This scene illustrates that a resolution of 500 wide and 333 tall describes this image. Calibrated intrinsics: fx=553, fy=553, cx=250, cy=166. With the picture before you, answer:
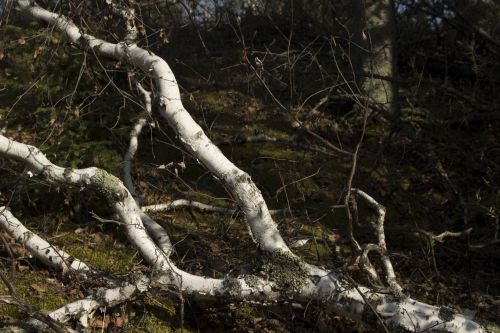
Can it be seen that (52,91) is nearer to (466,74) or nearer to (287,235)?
(287,235)

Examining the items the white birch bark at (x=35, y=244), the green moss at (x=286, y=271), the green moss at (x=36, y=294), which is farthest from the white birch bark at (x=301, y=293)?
the white birch bark at (x=35, y=244)

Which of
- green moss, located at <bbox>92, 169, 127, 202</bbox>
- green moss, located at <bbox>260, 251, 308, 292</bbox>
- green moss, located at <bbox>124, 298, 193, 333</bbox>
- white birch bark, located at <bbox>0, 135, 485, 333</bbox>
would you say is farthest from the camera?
green moss, located at <bbox>92, 169, 127, 202</bbox>

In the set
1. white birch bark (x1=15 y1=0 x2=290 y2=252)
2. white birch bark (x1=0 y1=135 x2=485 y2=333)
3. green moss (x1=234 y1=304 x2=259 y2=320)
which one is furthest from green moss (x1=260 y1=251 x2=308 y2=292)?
green moss (x1=234 y1=304 x2=259 y2=320)

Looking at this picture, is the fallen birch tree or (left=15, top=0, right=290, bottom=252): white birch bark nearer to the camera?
the fallen birch tree

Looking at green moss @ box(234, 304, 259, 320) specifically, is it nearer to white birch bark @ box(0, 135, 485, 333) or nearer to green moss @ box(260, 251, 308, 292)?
white birch bark @ box(0, 135, 485, 333)

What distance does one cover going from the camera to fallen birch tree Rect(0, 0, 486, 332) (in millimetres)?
4195

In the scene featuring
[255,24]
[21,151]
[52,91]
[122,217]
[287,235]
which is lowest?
[287,235]

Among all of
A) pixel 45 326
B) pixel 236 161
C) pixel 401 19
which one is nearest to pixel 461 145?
pixel 236 161

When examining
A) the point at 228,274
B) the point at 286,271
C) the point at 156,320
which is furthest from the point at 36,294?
the point at 286,271

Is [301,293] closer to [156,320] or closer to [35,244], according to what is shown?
[156,320]

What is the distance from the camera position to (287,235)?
17.6 ft

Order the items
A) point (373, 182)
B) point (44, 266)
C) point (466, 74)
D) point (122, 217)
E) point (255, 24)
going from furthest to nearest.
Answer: point (255, 24), point (466, 74), point (373, 182), point (44, 266), point (122, 217)

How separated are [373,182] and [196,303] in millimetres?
3316

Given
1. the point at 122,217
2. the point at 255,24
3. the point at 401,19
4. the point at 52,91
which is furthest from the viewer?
the point at 255,24
